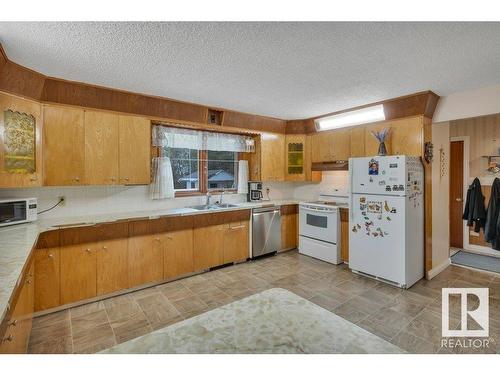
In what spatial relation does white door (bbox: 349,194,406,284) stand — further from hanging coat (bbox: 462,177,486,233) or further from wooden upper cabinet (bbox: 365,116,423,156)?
hanging coat (bbox: 462,177,486,233)

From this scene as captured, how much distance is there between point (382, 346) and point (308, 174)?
4058mm

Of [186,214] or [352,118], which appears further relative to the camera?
[352,118]

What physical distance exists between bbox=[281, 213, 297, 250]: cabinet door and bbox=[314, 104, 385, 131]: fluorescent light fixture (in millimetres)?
1641

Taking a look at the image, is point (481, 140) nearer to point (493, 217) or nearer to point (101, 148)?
point (493, 217)

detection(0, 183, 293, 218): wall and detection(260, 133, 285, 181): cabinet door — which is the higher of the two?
detection(260, 133, 285, 181): cabinet door

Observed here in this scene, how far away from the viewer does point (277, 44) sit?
200cm

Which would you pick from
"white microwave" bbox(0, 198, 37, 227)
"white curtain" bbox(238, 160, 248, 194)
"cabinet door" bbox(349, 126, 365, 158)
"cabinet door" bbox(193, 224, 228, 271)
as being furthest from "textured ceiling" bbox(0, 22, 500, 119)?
"cabinet door" bbox(193, 224, 228, 271)

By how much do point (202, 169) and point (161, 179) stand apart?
2.55 feet

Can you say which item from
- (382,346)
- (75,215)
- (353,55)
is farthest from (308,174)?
(382,346)

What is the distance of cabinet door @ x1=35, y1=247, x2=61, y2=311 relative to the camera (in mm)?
2541

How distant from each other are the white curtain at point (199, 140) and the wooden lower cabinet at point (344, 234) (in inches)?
72.1

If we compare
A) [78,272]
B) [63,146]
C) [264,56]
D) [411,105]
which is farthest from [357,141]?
[78,272]

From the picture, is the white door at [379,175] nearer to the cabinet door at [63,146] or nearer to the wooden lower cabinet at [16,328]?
the cabinet door at [63,146]

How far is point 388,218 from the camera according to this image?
325 centimetres
